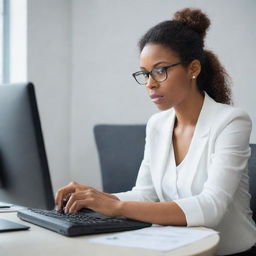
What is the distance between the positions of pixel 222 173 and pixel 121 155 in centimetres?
121

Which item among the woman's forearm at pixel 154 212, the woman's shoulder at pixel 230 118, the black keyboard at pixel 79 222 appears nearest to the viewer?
the black keyboard at pixel 79 222

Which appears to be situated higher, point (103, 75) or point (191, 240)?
point (103, 75)

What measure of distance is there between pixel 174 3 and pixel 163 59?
3.58ft

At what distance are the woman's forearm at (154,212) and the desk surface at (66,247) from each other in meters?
0.16

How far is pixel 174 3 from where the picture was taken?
2576mm

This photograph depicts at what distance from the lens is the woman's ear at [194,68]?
1.68 m

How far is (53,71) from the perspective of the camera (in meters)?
2.93

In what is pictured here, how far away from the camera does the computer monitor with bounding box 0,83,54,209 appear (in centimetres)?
94

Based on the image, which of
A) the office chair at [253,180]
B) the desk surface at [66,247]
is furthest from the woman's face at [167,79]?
the desk surface at [66,247]

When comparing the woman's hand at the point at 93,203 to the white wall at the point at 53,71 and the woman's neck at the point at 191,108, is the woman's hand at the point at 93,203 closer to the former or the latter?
the woman's neck at the point at 191,108

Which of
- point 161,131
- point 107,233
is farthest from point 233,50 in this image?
point 107,233

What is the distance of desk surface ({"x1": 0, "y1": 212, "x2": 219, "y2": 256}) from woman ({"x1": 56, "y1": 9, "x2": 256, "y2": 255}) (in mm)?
178

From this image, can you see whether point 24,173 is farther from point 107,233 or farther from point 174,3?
point 174,3

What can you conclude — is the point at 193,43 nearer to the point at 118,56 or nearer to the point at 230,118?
the point at 230,118
